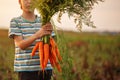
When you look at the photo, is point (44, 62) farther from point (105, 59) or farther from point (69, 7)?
point (105, 59)

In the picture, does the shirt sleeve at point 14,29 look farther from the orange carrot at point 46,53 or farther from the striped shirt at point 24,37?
the orange carrot at point 46,53

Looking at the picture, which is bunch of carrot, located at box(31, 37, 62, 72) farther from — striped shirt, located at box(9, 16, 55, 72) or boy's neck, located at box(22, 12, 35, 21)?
boy's neck, located at box(22, 12, 35, 21)

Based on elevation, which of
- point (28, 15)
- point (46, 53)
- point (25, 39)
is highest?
point (28, 15)

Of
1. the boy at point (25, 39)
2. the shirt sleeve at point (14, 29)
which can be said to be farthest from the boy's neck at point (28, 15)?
the shirt sleeve at point (14, 29)

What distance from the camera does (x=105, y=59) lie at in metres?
12.9

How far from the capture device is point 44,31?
533 cm

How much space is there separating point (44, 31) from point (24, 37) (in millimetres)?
301

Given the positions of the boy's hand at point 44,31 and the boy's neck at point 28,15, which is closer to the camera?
the boy's hand at point 44,31

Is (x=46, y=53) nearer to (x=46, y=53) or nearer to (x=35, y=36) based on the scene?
(x=46, y=53)

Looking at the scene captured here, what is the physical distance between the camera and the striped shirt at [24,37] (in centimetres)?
550

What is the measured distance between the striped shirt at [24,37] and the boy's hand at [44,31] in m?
0.23

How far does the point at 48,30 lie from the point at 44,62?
1.17ft

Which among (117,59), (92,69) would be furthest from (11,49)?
(117,59)

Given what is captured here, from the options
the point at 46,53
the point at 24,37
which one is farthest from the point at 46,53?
the point at 24,37
